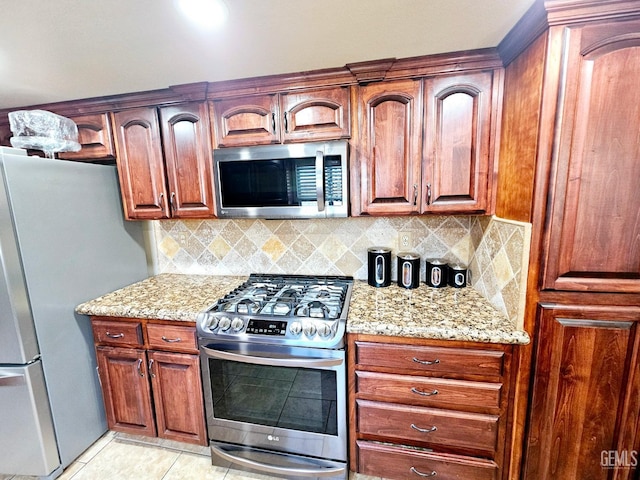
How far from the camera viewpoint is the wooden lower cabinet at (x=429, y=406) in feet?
4.29

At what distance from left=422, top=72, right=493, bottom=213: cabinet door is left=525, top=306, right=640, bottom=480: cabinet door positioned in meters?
0.67

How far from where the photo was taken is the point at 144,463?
5.50ft

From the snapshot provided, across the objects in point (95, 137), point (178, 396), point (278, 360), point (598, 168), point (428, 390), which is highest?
point (95, 137)

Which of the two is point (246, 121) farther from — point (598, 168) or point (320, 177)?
point (598, 168)

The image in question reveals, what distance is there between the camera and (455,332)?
128cm

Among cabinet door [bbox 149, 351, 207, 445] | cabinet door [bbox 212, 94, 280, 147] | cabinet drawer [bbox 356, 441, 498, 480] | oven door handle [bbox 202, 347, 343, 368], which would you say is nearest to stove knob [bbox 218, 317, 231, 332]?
oven door handle [bbox 202, 347, 343, 368]

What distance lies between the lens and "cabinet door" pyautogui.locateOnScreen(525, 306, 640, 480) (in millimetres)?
1159

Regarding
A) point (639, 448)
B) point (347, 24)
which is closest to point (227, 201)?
point (347, 24)

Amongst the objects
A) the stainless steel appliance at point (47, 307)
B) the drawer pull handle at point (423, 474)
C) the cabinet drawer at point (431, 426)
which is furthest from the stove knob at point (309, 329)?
the stainless steel appliance at point (47, 307)

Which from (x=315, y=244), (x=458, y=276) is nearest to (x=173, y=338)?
(x=315, y=244)

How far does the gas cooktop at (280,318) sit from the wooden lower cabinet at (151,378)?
0.22 meters

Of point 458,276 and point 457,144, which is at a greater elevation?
point 457,144

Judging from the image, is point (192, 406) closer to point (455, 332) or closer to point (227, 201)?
point (227, 201)

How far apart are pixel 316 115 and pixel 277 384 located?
1.50 metres
